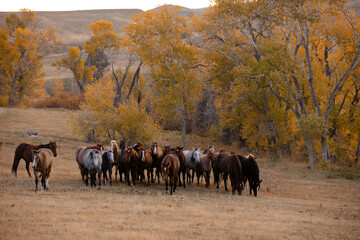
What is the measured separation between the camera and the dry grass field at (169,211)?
32.7 feet

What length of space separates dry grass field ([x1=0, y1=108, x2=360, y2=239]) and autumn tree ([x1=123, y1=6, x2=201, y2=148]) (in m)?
13.8

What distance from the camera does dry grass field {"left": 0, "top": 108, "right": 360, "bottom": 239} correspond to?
392 inches

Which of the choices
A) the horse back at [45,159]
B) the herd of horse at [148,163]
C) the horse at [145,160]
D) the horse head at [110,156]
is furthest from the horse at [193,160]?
the horse back at [45,159]

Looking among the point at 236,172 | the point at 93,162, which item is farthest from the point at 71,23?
the point at 236,172

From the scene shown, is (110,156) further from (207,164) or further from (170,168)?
(207,164)

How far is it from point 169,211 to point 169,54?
23174 mm

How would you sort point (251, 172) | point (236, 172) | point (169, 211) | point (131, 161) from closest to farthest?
point (169, 211) → point (236, 172) → point (251, 172) → point (131, 161)

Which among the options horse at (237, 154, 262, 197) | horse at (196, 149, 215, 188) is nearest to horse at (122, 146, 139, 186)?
horse at (196, 149, 215, 188)

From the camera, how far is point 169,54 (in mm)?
34125

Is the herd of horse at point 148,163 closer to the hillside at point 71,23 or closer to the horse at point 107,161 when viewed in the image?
the horse at point 107,161

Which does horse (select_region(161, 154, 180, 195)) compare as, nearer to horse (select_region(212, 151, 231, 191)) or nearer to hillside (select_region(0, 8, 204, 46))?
horse (select_region(212, 151, 231, 191))

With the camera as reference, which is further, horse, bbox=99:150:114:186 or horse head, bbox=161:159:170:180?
horse, bbox=99:150:114:186

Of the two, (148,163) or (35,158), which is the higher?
(35,158)

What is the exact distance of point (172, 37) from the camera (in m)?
34.5
